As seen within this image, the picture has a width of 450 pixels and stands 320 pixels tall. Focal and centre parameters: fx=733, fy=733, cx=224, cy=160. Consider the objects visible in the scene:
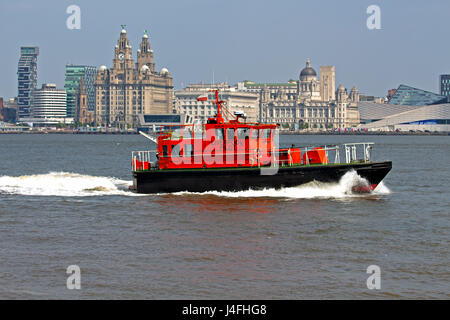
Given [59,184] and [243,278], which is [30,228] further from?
[59,184]

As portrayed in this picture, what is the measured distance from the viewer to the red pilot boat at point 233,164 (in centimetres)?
3669

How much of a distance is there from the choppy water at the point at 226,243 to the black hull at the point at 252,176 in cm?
40

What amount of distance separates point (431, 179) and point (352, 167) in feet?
60.5

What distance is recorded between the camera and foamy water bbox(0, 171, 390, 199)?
121 feet

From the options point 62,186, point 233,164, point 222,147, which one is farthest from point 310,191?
point 62,186

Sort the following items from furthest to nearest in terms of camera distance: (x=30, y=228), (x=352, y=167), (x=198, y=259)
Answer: (x=352, y=167), (x=30, y=228), (x=198, y=259)

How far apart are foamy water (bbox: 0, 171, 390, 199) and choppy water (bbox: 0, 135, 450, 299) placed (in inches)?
2.8

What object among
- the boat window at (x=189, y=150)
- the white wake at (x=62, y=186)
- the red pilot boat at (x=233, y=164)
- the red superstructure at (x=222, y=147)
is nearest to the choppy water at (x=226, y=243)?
the white wake at (x=62, y=186)

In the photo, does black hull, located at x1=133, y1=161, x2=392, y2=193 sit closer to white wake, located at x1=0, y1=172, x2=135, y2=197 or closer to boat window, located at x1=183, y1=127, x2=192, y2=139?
boat window, located at x1=183, y1=127, x2=192, y2=139

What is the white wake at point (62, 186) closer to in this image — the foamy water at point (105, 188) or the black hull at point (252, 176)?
the foamy water at point (105, 188)

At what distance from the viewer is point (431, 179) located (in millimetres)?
53156

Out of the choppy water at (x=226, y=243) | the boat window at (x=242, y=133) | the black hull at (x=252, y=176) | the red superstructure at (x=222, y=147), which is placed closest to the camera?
the choppy water at (x=226, y=243)

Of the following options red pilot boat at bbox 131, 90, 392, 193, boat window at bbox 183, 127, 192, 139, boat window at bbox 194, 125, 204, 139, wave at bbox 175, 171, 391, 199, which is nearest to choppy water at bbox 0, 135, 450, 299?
wave at bbox 175, 171, 391, 199

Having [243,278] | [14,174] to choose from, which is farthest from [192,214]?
[14,174]
